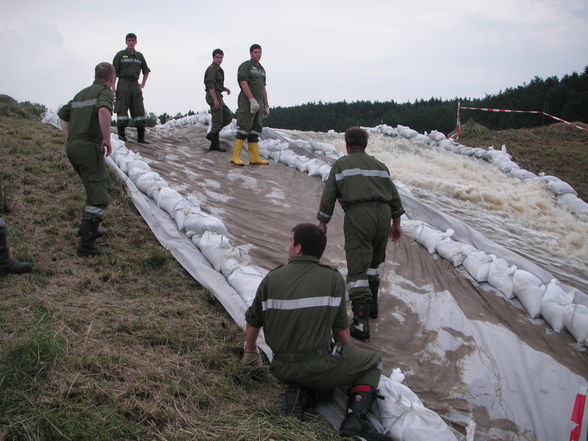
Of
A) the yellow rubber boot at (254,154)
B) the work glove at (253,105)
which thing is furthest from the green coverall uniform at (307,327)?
the yellow rubber boot at (254,154)

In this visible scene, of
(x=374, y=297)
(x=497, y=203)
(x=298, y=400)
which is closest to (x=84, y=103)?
(x=374, y=297)

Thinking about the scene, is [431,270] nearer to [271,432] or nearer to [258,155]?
[271,432]

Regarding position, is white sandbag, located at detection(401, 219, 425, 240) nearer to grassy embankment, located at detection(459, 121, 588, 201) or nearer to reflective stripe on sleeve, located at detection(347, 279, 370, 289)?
reflective stripe on sleeve, located at detection(347, 279, 370, 289)

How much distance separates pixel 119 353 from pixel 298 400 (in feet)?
3.14

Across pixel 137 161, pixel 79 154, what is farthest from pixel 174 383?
pixel 137 161

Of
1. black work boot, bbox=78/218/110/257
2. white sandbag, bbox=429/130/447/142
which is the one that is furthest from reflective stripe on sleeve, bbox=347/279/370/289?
white sandbag, bbox=429/130/447/142

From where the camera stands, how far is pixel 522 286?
373 cm

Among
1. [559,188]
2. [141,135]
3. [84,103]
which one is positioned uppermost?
[84,103]

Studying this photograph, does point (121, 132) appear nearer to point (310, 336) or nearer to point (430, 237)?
point (430, 237)

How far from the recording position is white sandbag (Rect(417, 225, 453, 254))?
4.57 metres

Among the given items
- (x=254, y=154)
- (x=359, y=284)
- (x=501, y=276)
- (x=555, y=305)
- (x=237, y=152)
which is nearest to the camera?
(x=359, y=284)

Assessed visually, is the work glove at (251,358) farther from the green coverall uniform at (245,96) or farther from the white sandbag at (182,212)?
the green coverall uniform at (245,96)

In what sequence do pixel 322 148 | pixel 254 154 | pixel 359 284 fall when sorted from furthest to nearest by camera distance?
pixel 322 148, pixel 254 154, pixel 359 284

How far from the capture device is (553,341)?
11.0 ft
